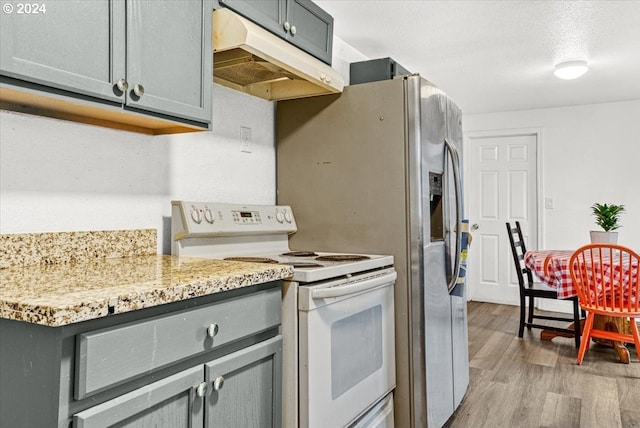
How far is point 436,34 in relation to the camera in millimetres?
2932

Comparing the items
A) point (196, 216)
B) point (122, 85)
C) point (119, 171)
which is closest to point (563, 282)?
point (196, 216)

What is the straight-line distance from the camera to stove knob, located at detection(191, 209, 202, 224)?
69.6 inches

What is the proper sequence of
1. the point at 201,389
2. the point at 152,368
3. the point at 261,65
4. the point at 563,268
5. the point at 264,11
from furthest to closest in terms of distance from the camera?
the point at 563,268 < the point at 261,65 < the point at 264,11 < the point at 201,389 < the point at 152,368

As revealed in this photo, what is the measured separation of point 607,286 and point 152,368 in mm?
3199

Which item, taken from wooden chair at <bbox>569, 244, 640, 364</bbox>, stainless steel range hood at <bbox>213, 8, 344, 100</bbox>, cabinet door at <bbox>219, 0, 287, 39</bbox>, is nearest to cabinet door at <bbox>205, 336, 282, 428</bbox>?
stainless steel range hood at <bbox>213, 8, 344, 100</bbox>

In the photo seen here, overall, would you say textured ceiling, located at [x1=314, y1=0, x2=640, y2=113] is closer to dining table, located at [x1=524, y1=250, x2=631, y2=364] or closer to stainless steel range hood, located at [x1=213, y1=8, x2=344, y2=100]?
stainless steel range hood, located at [x1=213, y1=8, x2=344, y2=100]

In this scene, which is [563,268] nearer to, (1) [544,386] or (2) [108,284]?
(1) [544,386]

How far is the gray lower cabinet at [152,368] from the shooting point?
86cm

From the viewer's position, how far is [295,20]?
77.4 inches

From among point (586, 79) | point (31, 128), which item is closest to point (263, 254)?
point (31, 128)

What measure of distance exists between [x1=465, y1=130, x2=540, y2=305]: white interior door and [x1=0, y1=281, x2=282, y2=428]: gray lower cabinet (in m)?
4.59

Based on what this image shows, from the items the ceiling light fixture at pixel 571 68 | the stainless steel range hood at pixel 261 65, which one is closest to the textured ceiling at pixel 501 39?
the ceiling light fixture at pixel 571 68

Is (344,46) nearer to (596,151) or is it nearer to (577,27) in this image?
(577,27)

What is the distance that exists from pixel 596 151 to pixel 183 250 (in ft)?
15.6
